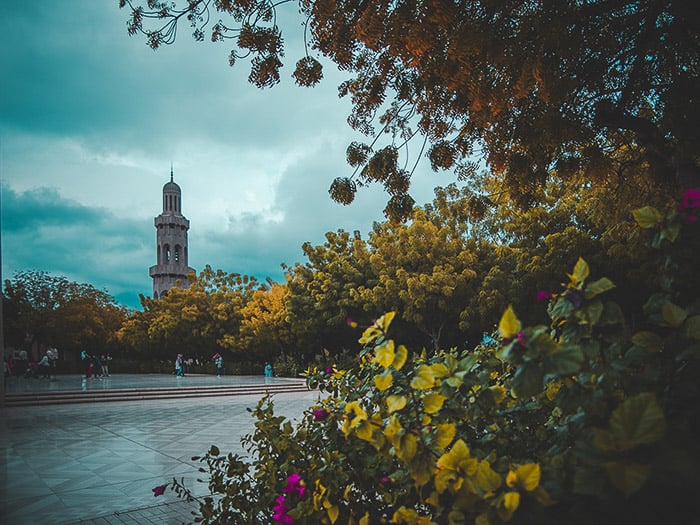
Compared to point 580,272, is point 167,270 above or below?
above

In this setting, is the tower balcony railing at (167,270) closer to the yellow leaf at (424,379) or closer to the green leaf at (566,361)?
the yellow leaf at (424,379)

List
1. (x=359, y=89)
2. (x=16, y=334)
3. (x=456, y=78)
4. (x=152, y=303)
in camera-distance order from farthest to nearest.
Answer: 1. (x=152, y=303)
2. (x=16, y=334)
3. (x=359, y=89)
4. (x=456, y=78)

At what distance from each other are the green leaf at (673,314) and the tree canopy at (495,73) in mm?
2254

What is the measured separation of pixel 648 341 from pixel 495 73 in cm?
323

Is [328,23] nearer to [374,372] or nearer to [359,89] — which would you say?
[359,89]

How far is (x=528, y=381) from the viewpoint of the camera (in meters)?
1.18

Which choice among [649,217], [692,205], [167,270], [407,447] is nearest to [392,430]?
[407,447]

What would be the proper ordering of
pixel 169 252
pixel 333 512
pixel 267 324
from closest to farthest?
pixel 333 512
pixel 267 324
pixel 169 252

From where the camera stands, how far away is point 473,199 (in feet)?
19.4

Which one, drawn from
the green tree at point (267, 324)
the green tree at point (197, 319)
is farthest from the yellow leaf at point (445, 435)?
the green tree at point (197, 319)

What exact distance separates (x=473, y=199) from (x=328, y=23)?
304 cm

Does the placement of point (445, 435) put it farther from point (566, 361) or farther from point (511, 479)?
point (566, 361)

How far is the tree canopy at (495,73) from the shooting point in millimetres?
3328

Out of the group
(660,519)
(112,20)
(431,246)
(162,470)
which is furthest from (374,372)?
(431,246)
